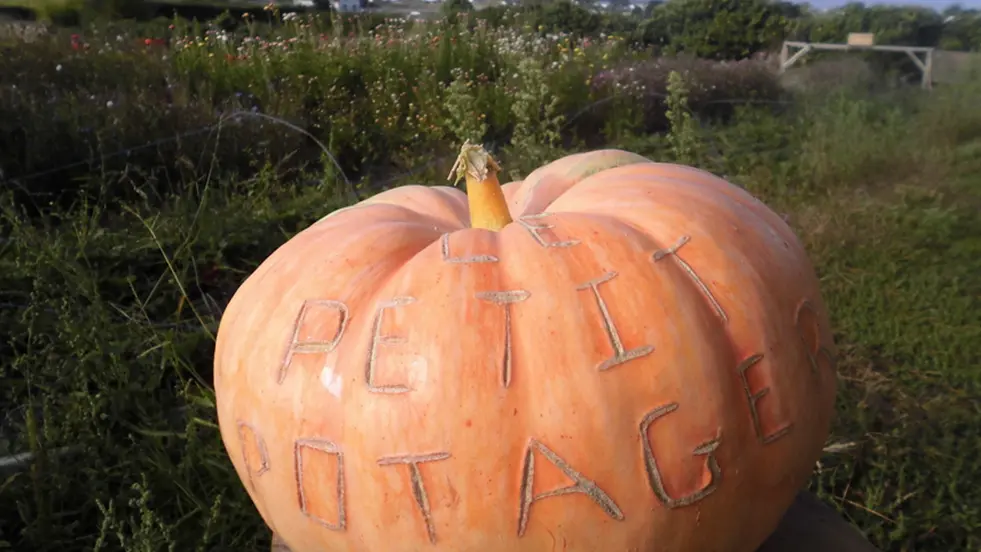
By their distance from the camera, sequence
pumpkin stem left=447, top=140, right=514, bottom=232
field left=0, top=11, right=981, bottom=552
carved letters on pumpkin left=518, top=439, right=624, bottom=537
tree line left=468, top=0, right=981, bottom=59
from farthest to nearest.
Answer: tree line left=468, top=0, right=981, bottom=59, field left=0, top=11, right=981, bottom=552, pumpkin stem left=447, top=140, right=514, bottom=232, carved letters on pumpkin left=518, top=439, right=624, bottom=537

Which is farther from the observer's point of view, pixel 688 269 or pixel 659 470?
pixel 688 269

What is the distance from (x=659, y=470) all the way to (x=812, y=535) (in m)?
0.61

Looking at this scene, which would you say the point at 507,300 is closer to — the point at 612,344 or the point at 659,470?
the point at 612,344

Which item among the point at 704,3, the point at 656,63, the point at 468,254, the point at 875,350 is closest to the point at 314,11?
the point at 656,63

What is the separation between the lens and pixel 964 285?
3475mm

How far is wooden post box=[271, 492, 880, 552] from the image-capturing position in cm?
144

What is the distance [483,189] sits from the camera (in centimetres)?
133

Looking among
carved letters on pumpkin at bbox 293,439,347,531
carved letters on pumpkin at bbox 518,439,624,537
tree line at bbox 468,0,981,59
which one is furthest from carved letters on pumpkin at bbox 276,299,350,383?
tree line at bbox 468,0,981,59

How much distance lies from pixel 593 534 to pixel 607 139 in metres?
5.26

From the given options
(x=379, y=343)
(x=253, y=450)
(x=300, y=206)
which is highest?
(x=379, y=343)

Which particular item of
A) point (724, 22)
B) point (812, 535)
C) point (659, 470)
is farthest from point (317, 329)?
point (724, 22)

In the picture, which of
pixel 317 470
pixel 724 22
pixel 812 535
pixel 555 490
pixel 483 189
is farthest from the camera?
pixel 724 22

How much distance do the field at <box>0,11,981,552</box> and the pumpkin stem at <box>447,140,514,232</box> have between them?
0.92 metres

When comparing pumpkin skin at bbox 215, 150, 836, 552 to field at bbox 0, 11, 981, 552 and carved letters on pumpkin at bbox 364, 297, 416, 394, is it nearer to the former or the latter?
carved letters on pumpkin at bbox 364, 297, 416, 394
